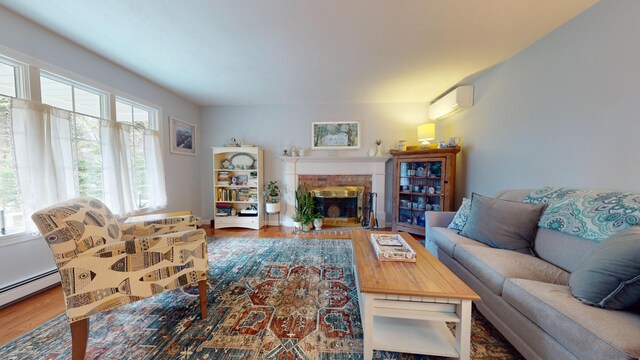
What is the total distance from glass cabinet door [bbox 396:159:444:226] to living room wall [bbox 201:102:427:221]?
1.65ft

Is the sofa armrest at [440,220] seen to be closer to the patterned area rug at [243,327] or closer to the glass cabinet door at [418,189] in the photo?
the glass cabinet door at [418,189]

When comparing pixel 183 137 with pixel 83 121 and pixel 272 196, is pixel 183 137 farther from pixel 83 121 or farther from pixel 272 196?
pixel 272 196

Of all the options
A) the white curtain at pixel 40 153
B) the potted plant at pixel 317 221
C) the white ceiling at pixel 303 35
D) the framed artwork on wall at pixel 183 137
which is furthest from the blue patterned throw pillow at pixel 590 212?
the framed artwork on wall at pixel 183 137

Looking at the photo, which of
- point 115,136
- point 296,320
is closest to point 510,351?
point 296,320

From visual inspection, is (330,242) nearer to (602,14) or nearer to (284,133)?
(284,133)

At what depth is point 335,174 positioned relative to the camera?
3.92m

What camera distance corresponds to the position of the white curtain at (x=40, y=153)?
1.69 meters

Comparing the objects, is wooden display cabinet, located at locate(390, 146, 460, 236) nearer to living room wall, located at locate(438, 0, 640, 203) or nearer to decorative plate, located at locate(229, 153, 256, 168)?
living room wall, located at locate(438, 0, 640, 203)

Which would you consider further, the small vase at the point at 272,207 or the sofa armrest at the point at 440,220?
the small vase at the point at 272,207

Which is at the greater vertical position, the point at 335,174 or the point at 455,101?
the point at 455,101

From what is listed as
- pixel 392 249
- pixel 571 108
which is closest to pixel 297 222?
pixel 392 249

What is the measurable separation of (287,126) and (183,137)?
1.85m

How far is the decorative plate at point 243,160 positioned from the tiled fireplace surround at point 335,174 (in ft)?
1.88

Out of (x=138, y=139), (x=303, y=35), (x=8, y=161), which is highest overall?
(x=303, y=35)
